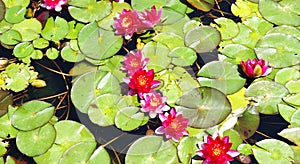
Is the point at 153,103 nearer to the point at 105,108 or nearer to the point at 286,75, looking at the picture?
the point at 105,108

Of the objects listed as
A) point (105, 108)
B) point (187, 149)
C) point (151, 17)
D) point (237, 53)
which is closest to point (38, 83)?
point (105, 108)

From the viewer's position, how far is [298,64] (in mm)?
2242

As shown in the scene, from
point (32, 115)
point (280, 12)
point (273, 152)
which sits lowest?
point (273, 152)

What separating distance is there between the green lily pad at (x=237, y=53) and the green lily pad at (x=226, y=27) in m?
0.08

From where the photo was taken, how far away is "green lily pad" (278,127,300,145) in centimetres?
199

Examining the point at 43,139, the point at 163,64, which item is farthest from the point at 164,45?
the point at 43,139

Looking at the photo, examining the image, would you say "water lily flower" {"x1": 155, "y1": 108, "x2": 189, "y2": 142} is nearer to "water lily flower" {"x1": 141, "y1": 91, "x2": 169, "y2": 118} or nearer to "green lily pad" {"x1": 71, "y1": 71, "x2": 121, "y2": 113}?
"water lily flower" {"x1": 141, "y1": 91, "x2": 169, "y2": 118}

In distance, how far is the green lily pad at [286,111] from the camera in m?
2.05

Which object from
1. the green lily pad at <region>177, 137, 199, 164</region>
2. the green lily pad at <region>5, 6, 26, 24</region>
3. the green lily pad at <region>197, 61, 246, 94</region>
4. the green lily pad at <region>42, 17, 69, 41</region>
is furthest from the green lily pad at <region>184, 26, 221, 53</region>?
the green lily pad at <region>5, 6, 26, 24</region>

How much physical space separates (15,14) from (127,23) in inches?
27.1

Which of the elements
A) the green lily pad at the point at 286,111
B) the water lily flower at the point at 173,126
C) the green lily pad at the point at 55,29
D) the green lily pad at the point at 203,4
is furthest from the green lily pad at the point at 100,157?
the green lily pad at the point at 203,4

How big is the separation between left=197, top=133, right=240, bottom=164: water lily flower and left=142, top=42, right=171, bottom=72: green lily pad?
0.52 metres

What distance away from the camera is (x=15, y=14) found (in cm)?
248

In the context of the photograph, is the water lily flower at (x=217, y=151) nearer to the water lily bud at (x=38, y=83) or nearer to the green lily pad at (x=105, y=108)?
the green lily pad at (x=105, y=108)
